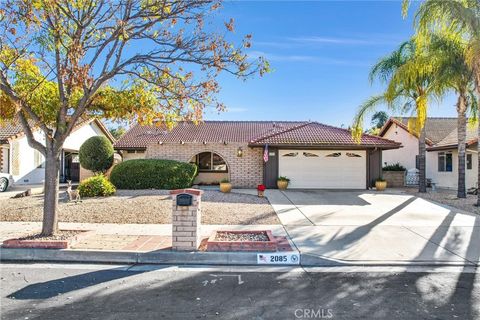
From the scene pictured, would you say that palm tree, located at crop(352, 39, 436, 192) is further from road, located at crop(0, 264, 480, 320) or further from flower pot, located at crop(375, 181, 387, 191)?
road, located at crop(0, 264, 480, 320)

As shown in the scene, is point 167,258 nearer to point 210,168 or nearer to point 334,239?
point 334,239

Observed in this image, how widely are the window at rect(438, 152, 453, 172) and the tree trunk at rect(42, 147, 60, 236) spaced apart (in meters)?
21.2

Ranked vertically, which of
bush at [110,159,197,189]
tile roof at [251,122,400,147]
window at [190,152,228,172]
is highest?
tile roof at [251,122,400,147]

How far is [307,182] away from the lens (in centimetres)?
1836

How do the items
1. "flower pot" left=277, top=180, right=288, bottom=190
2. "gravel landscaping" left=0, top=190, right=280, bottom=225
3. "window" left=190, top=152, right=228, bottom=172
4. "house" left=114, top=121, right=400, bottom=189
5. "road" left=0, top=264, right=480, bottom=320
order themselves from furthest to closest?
"window" left=190, top=152, right=228, bottom=172
"house" left=114, top=121, right=400, bottom=189
"flower pot" left=277, top=180, right=288, bottom=190
"gravel landscaping" left=0, top=190, right=280, bottom=225
"road" left=0, top=264, right=480, bottom=320

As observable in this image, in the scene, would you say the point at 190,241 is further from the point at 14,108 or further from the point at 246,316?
the point at 14,108

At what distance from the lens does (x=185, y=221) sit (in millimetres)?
6289

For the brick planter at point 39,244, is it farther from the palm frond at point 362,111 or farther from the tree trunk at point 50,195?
the palm frond at point 362,111

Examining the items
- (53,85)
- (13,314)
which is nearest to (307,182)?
(53,85)

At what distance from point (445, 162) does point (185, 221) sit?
2000 centimetres

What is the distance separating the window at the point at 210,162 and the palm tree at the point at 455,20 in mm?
12413

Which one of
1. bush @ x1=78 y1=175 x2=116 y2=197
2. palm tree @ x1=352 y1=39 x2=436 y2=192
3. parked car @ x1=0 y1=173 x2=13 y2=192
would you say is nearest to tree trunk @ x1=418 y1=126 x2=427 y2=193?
palm tree @ x1=352 y1=39 x2=436 y2=192

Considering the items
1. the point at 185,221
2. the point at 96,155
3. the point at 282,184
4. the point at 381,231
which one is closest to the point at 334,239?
the point at 381,231

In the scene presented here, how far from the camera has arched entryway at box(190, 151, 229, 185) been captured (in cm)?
2017
